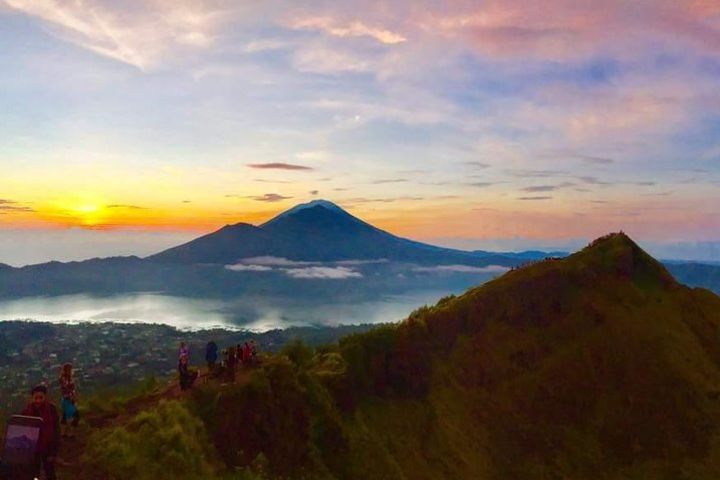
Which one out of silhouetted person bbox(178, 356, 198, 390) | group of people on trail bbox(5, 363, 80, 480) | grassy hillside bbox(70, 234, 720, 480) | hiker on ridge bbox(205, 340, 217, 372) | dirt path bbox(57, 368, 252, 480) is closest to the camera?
group of people on trail bbox(5, 363, 80, 480)

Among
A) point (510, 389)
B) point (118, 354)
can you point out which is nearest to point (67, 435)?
point (510, 389)

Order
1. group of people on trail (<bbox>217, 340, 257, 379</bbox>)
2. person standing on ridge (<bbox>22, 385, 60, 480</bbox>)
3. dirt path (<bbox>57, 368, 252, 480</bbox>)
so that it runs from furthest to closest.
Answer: group of people on trail (<bbox>217, 340, 257, 379</bbox>)
dirt path (<bbox>57, 368, 252, 480</bbox>)
person standing on ridge (<bbox>22, 385, 60, 480</bbox>)

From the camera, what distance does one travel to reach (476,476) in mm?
30578

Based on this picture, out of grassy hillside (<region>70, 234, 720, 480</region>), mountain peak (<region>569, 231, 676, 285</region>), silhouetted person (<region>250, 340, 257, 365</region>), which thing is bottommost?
grassy hillside (<region>70, 234, 720, 480</region>)

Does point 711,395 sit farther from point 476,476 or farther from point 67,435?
point 67,435

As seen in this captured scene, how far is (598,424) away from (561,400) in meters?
2.43

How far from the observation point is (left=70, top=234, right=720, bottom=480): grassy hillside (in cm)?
2359

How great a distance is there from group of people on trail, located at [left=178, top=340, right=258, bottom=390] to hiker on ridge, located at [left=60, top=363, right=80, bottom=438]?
4.08 meters

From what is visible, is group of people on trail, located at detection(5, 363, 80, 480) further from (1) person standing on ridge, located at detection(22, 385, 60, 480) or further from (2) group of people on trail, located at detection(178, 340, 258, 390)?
(2) group of people on trail, located at detection(178, 340, 258, 390)

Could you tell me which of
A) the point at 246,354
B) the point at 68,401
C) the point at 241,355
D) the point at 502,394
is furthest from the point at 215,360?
the point at 502,394

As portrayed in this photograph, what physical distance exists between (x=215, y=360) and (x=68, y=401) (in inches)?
318

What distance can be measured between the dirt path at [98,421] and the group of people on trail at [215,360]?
36cm

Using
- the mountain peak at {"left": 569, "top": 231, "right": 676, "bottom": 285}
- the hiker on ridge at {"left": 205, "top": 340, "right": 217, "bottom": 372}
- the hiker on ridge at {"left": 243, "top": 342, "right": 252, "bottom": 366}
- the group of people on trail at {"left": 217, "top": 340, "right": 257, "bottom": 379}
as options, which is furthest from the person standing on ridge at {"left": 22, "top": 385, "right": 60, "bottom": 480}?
the mountain peak at {"left": 569, "top": 231, "right": 676, "bottom": 285}

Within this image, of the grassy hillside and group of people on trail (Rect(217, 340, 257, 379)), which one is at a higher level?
group of people on trail (Rect(217, 340, 257, 379))
